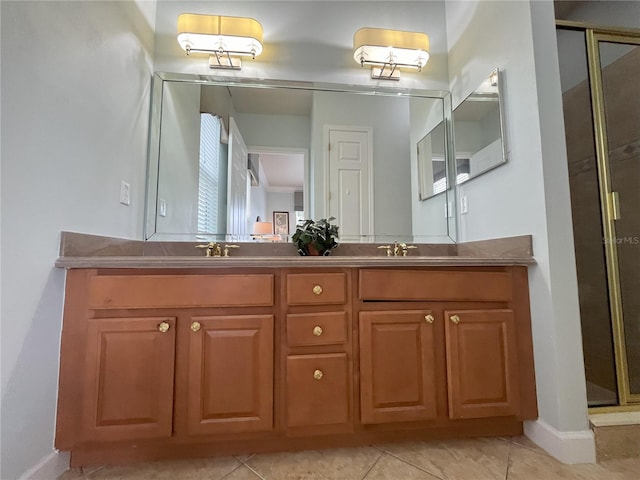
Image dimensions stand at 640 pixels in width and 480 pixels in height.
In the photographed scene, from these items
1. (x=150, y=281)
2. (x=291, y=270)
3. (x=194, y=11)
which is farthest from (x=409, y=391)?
(x=194, y=11)

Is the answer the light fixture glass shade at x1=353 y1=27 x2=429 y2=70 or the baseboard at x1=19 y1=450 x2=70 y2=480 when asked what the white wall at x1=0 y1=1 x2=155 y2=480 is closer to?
the baseboard at x1=19 y1=450 x2=70 y2=480

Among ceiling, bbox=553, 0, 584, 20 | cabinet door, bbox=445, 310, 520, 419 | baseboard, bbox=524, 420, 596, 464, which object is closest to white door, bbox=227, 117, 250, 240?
cabinet door, bbox=445, 310, 520, 419

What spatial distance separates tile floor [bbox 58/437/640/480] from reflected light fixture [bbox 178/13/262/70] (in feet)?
6.83

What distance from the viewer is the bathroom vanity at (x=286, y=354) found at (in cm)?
109

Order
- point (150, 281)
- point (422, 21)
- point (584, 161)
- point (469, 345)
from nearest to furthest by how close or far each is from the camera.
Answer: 1. point (150, 281)
2. point (469, 345)
3. point (584, 161)
4. point (422, 21)

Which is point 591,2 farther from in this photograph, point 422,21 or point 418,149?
point 418,149

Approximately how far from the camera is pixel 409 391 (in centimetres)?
121

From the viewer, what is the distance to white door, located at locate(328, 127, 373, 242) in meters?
1.85

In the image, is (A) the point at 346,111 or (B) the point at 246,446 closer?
(B) the point at 246,446

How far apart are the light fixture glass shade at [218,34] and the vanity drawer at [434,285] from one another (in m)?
1.56

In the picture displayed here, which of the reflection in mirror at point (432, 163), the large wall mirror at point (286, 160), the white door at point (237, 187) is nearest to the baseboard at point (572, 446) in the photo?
the large wall mirror at point (286, 160)

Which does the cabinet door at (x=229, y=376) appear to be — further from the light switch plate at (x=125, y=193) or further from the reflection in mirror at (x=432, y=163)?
the reflection in mirror at (x=432, y=163)

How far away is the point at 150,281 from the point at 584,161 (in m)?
2.05

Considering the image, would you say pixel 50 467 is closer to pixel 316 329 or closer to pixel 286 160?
pixel 316 329
